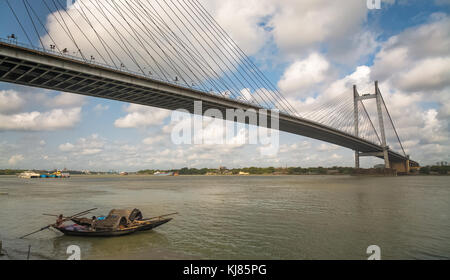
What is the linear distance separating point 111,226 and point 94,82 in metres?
23.6

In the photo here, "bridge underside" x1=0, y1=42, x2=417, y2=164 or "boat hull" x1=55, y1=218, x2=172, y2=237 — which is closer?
"boat hull" x1=55, y1=218, x2=172, y2=237

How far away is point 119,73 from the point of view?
29.5m

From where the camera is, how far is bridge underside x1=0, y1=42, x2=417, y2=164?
23.5 metres

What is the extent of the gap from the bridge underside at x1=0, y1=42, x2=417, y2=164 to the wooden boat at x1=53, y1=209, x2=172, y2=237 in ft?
60.9

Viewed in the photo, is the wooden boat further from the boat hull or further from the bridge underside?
the bridge underside

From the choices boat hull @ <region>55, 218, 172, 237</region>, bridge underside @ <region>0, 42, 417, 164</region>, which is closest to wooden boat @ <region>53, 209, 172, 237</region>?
boat hull @ <region>55, 218, 172, 237</region>

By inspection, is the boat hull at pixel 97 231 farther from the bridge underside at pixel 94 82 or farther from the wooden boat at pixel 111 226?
the bridge underside at pixel 94 82

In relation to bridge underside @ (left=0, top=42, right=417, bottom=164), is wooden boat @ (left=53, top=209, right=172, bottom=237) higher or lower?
lower

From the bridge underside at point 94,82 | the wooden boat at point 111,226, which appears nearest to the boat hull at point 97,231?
the wooden boat at point 111,226

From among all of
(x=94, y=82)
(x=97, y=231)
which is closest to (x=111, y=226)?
(x=97, y=231)

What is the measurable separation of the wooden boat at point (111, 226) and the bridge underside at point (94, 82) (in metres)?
18.6

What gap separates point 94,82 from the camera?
29.8 meters
